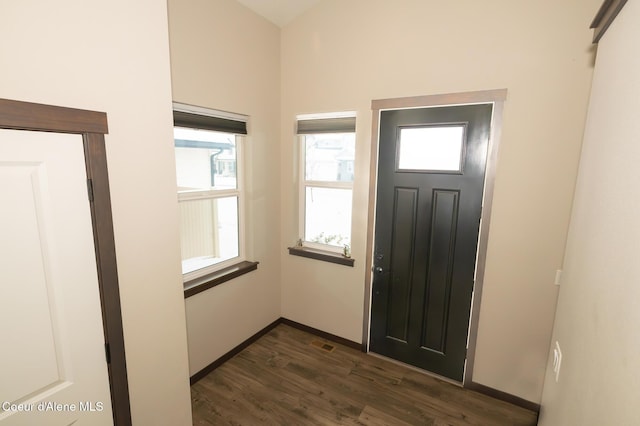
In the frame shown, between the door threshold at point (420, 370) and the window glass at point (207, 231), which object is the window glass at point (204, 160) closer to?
the window glass at point (207, 231)

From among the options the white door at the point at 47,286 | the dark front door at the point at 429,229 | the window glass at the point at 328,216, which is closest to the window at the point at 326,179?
the window glass at the point at 328,216

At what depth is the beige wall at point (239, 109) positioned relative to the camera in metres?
2.19

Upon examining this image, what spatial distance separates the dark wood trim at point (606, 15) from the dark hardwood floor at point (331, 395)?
252 cm

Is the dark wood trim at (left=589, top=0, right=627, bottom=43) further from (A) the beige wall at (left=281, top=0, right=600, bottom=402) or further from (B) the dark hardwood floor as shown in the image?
(B) the dark hardwood floor

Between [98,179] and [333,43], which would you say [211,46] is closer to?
[333,43]

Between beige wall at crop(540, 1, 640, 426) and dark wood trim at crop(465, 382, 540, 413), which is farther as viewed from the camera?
dark wood trim at crop(465, 382, 540, 413)

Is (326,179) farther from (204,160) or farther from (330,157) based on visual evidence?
(204,160)

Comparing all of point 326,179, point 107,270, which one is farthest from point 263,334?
point 107,270

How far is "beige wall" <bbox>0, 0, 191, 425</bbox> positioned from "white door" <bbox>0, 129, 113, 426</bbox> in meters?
0.13

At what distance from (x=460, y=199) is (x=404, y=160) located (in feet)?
1.81

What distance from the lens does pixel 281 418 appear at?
2162 mm

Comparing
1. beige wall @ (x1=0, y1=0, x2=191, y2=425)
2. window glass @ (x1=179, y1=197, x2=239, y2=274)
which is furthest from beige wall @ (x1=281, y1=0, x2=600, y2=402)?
beige wall @ (x1=0, y1=0, x2=191, y2=425)

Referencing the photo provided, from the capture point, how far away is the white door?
3.29 ft

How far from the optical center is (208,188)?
2592 mm
